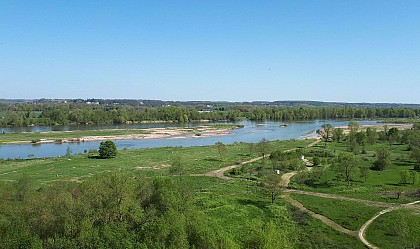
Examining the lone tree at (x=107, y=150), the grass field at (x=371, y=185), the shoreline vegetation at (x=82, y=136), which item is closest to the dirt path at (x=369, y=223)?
the grass field at (x=371, y=185)

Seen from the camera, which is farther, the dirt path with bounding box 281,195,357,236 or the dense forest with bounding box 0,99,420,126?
the dense forest with bounding box 0,99,420,126

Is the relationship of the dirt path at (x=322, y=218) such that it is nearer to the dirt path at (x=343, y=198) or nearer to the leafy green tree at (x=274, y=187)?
the leafy green tree at (x=274, y=187)

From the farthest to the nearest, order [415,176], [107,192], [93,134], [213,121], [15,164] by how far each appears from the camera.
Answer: [213,121] < [93,134] < [15,164] < [415,176] < [107,192]

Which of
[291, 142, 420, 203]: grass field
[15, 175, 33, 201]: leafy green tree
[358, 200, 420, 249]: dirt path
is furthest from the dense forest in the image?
[358, 200, 420, 249]: dirt path

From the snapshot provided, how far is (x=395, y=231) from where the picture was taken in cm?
2733

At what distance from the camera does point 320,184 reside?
147 feet

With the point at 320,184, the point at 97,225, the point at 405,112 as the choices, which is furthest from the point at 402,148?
the point at 405,112

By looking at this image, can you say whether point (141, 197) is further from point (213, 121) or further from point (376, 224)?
point (213, 121)

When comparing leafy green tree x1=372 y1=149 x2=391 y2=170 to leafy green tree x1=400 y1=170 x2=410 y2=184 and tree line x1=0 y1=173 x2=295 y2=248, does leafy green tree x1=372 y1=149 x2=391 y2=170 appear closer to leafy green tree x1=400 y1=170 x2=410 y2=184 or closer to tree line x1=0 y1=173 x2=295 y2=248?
leafy green tree x1=400 y1=170 x2=410 y2=184

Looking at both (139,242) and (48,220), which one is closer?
(139,242)

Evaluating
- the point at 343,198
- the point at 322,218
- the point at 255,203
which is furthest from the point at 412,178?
the point at 255,203

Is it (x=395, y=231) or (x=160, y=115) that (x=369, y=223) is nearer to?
(x=395, y=231)

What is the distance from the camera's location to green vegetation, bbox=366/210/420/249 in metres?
25.9

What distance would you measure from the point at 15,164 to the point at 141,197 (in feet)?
149
